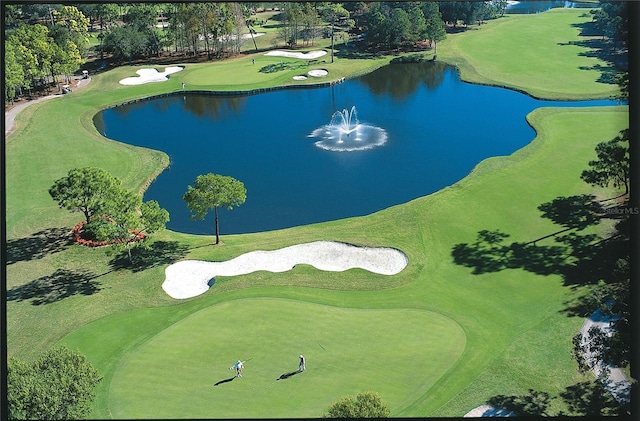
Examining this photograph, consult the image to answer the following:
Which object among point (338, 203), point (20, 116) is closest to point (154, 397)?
point (338, 203)

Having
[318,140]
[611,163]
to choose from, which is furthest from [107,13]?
[611,163]

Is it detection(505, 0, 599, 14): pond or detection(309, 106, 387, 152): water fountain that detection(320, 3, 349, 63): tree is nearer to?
detection(309, 106, 387, 152): water fountain

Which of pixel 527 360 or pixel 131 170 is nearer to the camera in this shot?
pixel 527 360

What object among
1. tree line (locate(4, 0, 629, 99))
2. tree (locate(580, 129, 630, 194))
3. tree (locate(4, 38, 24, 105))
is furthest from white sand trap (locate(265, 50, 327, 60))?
tree (locate(580, 129, 630, 194))

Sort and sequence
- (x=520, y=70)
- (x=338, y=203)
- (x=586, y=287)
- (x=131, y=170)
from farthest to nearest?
(x=520, y=70) → (x=131, y=170) → (x=338, y=203) → (x=586, y=287)

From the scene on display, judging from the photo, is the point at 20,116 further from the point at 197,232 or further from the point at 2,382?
the point at 2,382

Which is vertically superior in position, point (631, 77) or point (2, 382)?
point (631, 77)

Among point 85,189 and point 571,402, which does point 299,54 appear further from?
point 571,402
